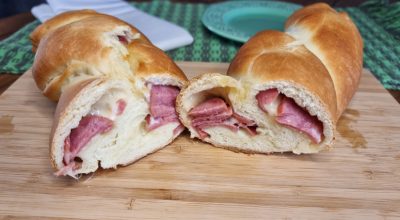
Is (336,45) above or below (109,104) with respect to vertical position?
above

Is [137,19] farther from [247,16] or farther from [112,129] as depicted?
[112,129]

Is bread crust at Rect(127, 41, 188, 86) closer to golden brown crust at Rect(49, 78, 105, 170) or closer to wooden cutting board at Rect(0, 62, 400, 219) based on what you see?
golden brown crust at Rect(49, 78, 105, 170)

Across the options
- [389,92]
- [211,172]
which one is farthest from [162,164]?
[389,92]

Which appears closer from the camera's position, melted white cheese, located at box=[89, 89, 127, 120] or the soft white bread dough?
the soft white bread dough

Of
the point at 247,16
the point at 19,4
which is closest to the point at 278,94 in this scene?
the point at 247,16

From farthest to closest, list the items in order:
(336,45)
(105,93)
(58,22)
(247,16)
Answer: (247,16), (58,22), (336,45), (105,93)

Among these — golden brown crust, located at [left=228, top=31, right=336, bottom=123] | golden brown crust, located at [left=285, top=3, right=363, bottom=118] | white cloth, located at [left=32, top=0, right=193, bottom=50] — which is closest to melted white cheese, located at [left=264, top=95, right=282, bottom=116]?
golden brown crust, located at [left=228, top=31, right=336, bottom=123]
